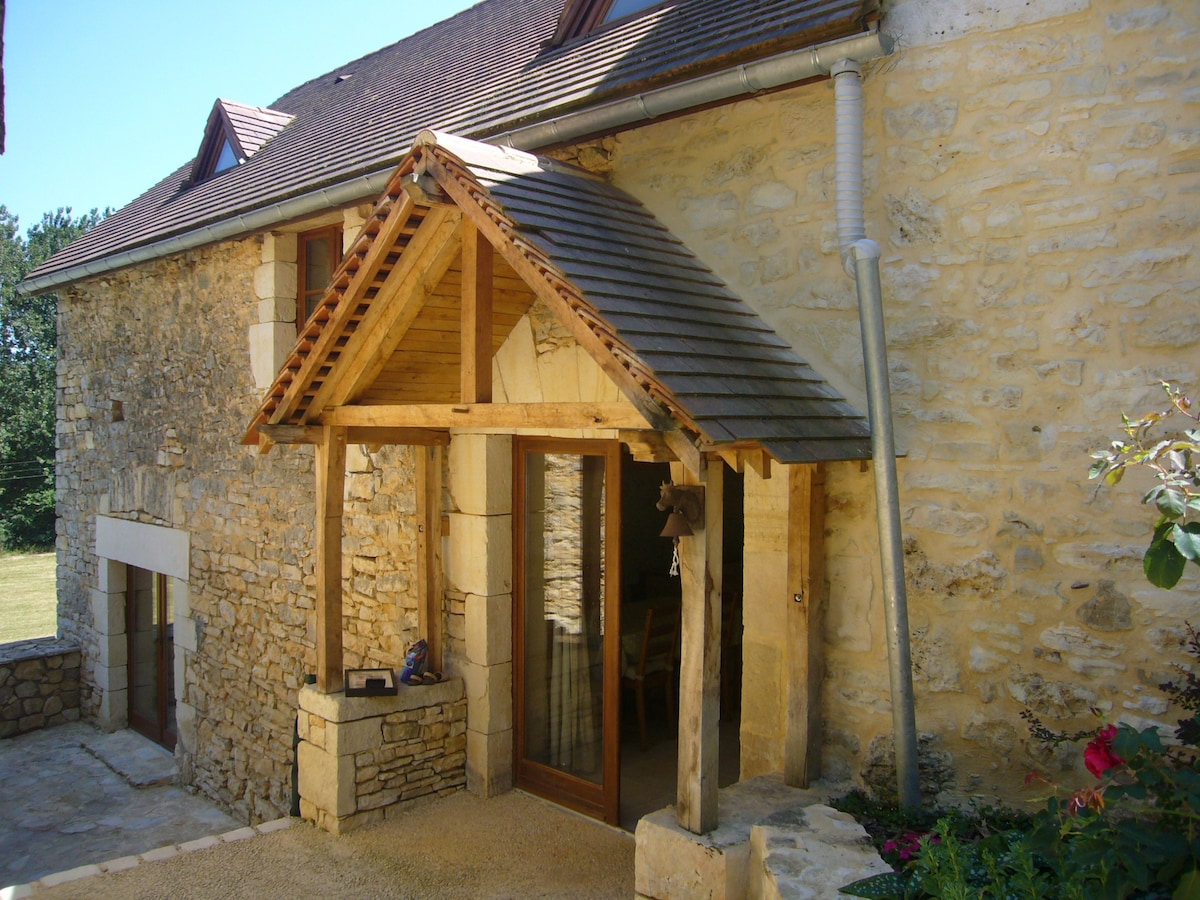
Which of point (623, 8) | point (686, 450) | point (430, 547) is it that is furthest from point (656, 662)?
point (623, 8)

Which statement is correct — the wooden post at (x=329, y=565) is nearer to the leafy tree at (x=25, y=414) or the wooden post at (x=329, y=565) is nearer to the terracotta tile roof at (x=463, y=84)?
the terracotta tile roof at (x=463, y=84)

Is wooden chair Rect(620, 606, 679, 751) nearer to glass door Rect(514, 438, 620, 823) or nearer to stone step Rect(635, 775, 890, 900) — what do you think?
glass door Rect(514, 438, 620, 823)

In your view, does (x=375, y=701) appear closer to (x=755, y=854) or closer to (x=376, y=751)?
(x=376, y=751)

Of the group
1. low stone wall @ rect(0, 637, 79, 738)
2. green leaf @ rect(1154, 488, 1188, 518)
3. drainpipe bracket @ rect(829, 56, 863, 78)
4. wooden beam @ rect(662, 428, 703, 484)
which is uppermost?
drainpipe bracket @ rect(829, 56, 863, 78)

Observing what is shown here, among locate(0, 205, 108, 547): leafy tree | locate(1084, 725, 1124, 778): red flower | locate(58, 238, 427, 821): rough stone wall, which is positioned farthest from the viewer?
locate(0, 205, 108, 547): leafy tree

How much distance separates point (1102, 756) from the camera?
3012 millimetres

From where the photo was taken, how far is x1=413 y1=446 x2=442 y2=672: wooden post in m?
5.95

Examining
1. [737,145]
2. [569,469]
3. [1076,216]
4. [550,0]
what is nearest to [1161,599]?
[1076,216]

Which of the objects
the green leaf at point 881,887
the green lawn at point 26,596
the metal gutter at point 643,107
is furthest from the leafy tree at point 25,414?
the green leaf at point 881,887

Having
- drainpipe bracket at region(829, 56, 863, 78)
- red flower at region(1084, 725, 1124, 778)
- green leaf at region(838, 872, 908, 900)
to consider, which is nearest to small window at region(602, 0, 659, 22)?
drainpipe bracket at region(829, 56, 863, 78)

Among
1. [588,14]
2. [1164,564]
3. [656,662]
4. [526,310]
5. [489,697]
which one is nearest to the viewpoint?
[1164,564]

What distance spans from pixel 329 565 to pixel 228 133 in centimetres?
629

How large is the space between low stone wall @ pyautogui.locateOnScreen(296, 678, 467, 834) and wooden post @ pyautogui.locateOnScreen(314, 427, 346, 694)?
0.51 ft

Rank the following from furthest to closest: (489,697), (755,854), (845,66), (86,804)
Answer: (86,804), (489,697), (845,66), (755,854)
